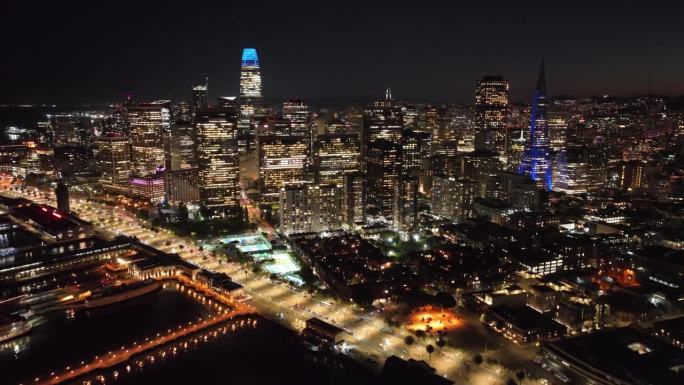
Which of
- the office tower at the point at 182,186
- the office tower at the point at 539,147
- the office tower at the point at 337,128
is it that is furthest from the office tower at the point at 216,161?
the office tower at the point at 539,147

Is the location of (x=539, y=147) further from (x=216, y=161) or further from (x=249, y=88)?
(x=249, y=88)

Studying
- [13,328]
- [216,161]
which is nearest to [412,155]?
[216,161]

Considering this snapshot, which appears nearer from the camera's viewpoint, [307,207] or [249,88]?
[307,207]

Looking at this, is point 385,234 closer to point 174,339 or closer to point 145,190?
point 174,339

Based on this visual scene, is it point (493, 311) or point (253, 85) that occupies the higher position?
point (253, 85)

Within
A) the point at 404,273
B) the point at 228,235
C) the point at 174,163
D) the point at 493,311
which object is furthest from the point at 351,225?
the point at 174,163

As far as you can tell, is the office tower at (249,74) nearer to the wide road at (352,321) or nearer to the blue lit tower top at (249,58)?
the blue lit tower top at (249,58)
